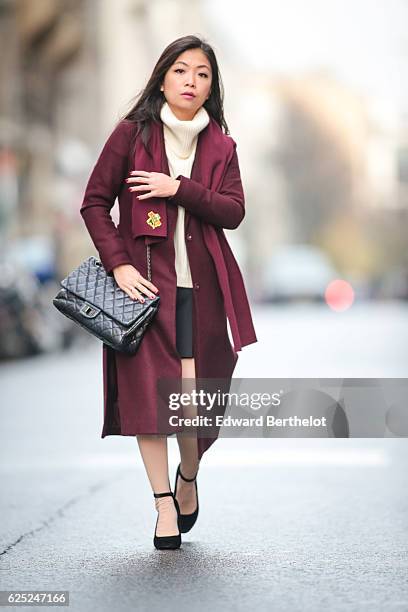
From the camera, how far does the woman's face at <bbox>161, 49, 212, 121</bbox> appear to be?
18.6ft

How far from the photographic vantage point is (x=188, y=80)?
5645 millimetres

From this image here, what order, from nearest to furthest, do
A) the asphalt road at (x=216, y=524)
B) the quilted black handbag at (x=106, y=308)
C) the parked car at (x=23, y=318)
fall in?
1. the asphalt road at (x=216, y=524)
2. the quilted black handbag at (x=106, y=308)
3. the parked car at (x=23, y=318)

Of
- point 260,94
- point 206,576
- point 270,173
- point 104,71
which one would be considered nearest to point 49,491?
point 206,576

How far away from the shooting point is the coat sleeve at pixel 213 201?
5.56 metres

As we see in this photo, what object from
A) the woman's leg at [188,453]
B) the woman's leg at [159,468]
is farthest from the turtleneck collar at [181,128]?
the woman's leg at [159,468]

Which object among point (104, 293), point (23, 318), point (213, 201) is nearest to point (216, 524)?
point (104, 293)

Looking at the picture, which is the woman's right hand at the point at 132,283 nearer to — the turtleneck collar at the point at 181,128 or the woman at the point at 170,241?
the woman at the point at 170,241

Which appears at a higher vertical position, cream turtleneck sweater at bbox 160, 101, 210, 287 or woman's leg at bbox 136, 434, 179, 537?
cream turtleneck sweater at bbox 160, 101, 210, 287

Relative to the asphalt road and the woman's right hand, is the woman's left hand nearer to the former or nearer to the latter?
the woman's right hand

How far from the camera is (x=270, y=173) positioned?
87.0 m

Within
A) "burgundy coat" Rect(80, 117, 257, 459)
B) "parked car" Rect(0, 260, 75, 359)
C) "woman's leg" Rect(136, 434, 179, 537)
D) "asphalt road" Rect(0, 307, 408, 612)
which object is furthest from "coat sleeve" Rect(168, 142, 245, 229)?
"parked car" Rect(0, 260, 75, 359)

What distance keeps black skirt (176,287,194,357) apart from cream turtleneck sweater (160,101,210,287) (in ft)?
0.12

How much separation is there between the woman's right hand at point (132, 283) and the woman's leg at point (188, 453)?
0.33 m

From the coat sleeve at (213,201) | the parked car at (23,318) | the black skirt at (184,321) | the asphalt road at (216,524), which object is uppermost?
the coat sleeve at (213,201)
